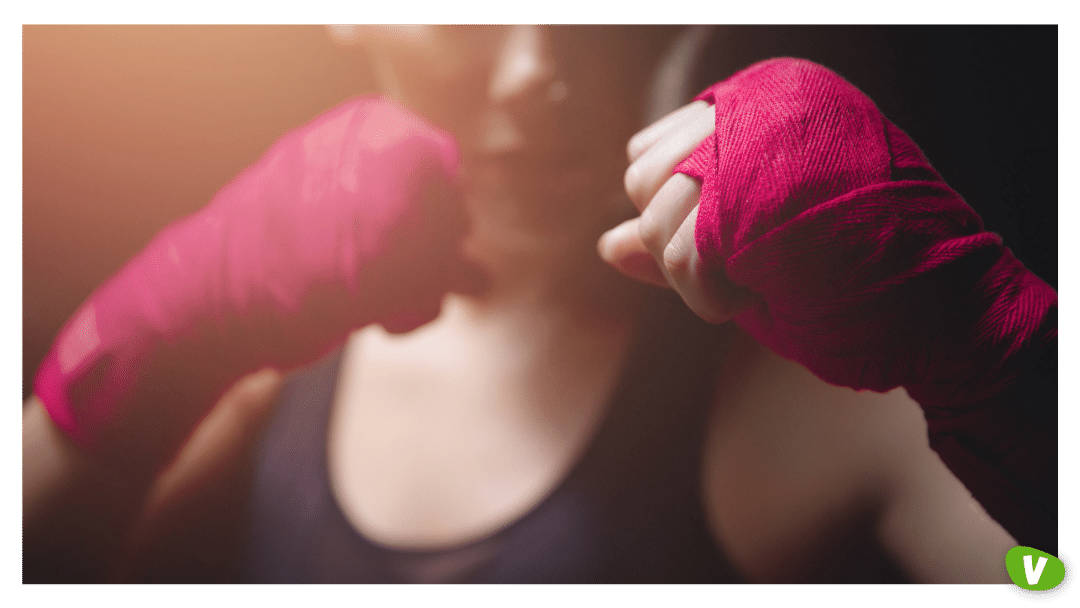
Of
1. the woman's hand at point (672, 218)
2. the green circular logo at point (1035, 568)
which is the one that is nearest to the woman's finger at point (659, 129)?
the woman's hand at point (672, 218)

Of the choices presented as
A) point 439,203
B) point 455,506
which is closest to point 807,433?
point 455,506

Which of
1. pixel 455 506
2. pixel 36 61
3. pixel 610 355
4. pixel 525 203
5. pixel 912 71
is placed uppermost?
pixel 36 61

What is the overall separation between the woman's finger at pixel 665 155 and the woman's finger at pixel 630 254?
0.05m

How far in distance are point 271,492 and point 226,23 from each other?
2.45ft

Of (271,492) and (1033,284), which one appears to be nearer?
(1033,284)

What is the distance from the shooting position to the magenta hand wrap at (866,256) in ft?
2.56

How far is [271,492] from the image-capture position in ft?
3.40

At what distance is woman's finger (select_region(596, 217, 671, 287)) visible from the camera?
936 millimetres

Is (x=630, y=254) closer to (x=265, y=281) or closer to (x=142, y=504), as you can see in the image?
(x=265, y=281)

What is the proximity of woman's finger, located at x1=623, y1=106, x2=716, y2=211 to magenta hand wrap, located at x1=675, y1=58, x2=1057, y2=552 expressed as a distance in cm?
3

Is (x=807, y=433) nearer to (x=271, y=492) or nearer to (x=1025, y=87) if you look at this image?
(x=1025, y=87)

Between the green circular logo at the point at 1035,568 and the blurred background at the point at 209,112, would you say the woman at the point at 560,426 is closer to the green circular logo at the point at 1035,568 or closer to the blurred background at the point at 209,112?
the green circular logo at the point at 1035,568

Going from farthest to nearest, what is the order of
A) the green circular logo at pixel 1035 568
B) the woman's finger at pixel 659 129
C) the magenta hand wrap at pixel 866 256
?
the green circular logo at pixel 1035 568 < the woman's finger at pixel 659 129 < the magenta hand wrap at pixel 866 256

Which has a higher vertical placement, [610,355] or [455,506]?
[610,355]
